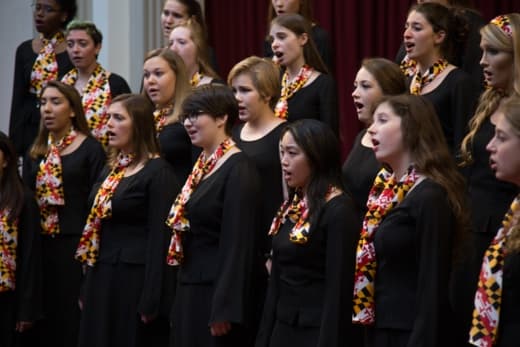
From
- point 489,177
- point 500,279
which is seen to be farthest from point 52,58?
point 500,279

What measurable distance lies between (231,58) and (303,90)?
8.27ft

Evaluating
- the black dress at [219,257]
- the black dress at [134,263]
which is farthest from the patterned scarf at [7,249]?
the black dress at [219,257]

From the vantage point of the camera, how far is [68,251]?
6398mm

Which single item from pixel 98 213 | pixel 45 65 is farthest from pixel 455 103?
pixel 45 65

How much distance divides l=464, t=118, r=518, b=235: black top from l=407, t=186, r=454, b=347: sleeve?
54 centimetres

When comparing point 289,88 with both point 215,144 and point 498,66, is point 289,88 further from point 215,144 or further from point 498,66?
point 498,66

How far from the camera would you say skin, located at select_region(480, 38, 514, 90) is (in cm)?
477

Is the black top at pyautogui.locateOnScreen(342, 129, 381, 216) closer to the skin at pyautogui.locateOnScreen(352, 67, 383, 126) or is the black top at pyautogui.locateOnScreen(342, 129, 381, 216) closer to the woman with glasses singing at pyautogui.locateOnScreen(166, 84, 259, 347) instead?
the skin at pyautogui.locateOnScreen(352, 67, 383, 126)

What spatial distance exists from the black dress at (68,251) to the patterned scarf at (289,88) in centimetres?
107

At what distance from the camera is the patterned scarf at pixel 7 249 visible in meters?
6.28

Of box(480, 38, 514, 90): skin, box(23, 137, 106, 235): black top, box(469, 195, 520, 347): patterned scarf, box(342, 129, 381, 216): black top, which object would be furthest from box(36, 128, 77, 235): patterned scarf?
box(469, 195, 520, 347): patterned scarf

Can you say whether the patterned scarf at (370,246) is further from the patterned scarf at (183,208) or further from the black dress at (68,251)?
the black dress at (68,251)

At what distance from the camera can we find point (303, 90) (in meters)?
5.86

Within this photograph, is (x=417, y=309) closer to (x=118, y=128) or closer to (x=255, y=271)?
(x=255, y=271)
